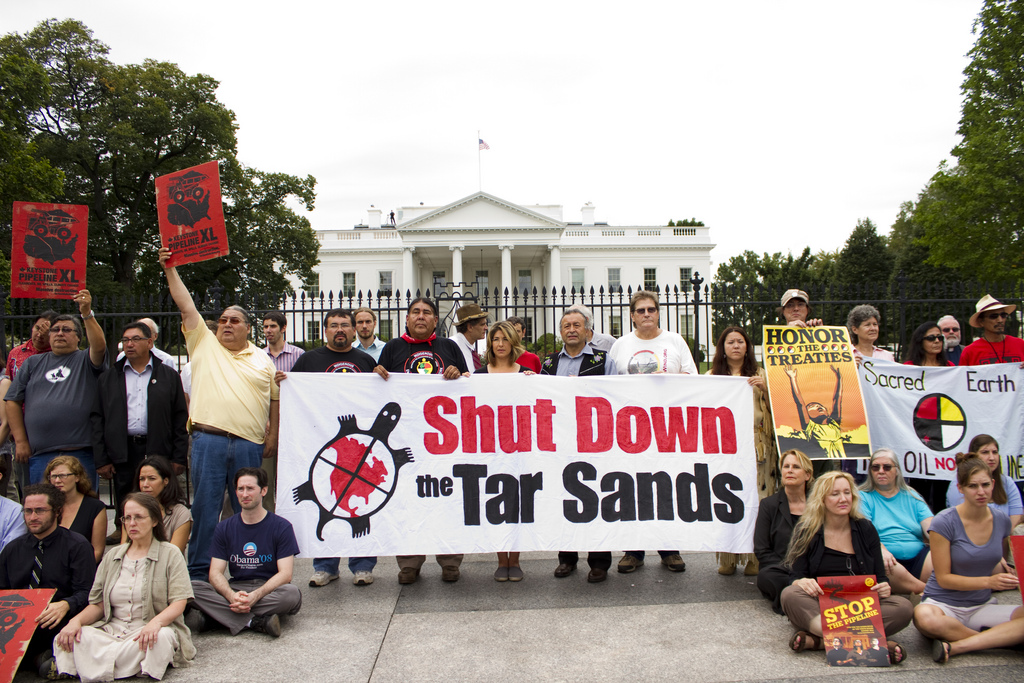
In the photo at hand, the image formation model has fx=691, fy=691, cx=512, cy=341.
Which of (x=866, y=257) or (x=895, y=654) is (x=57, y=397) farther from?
(x=866, y=257)

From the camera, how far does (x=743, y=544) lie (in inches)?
187

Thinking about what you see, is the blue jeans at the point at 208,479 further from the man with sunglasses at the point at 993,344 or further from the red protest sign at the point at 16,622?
the man with sunglasses at the point at 993,344

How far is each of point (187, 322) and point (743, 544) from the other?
13.7 ft

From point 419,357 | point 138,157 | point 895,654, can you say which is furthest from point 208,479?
point 138,157

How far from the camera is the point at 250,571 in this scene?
14.1ft

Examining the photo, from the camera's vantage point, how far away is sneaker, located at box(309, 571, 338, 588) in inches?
194

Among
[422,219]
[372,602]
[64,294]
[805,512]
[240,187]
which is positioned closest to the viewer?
[805,512]

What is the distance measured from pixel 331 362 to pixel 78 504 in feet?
6.02

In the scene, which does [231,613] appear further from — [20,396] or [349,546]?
[20,396]

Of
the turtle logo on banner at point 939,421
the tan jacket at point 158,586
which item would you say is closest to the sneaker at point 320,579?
the tan jacket at point 158,586

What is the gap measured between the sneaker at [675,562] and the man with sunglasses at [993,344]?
10.3ft

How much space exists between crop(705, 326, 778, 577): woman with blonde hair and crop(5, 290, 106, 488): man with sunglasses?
15.2ft

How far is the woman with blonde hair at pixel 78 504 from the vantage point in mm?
4168

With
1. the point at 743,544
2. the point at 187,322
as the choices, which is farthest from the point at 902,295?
the point at 187,322
